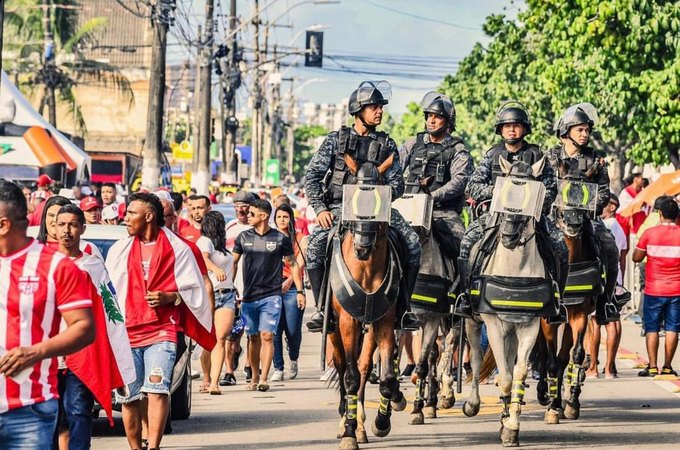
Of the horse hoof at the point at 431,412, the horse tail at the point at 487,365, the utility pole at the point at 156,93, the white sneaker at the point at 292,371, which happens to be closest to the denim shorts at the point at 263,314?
the white sneaker at the point at 292,371

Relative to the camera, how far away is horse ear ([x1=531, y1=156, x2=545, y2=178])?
42.1 feet

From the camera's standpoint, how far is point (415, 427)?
13625 millimetres

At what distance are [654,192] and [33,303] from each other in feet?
69.5

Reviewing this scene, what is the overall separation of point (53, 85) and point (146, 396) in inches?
1675

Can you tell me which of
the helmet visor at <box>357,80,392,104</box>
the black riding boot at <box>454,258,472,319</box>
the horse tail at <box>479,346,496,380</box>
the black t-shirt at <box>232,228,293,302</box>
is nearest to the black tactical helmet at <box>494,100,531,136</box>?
the helmet visor at <box>357,80,392,104</box>

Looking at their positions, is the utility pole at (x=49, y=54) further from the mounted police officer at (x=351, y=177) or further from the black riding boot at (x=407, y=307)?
the black riding boot at (x=407, y=307)

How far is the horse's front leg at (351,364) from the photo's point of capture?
12.2 metres

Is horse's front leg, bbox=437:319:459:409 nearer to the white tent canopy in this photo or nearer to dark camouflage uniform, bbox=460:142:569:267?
dark camouflage uniform, bbox=460:142:569:267

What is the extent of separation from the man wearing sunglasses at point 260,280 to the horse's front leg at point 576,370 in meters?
3.94

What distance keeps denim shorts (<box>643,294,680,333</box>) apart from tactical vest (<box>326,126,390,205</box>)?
6.95 metres

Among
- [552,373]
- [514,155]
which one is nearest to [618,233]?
[552,373]

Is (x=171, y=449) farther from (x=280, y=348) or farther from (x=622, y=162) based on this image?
(x=622, y=162)

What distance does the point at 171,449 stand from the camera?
480 inches

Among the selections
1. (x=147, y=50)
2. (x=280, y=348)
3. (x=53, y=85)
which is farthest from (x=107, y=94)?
(x=280, y=348)
